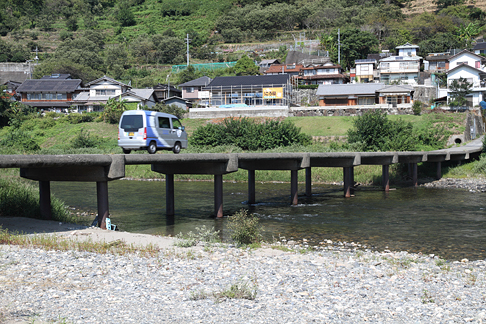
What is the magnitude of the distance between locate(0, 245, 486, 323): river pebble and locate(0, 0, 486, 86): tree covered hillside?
92823 mm

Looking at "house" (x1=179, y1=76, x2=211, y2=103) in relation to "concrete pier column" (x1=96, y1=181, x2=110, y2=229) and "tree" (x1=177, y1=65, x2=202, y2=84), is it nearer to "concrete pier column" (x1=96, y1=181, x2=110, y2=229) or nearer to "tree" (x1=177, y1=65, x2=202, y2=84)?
"tree" (x1=177, y1=65, x2=202, y2=84)

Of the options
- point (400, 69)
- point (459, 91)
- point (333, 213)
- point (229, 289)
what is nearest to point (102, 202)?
point (229, 289)

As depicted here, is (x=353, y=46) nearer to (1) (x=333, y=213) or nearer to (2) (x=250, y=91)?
(2) (x=250, y=91)

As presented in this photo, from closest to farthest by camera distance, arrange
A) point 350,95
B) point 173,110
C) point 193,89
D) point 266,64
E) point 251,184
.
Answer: point 251,184, point 173,110, point 350,95, point 193,89, point 266,64

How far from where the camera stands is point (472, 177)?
1394 inches

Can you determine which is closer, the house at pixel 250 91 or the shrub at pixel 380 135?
the shrub at pixel 380 135

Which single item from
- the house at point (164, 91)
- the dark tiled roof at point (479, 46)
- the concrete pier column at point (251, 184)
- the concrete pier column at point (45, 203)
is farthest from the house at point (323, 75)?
the concrete pier column at point (45, 203)

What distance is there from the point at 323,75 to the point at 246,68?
21261 millimetres

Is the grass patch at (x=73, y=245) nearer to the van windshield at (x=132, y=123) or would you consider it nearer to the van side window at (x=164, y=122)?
the van windshield at (x=132, y=123)

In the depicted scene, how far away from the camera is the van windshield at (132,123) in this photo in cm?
1970

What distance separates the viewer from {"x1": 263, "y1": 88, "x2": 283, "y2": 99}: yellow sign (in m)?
67.7

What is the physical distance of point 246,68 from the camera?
102m

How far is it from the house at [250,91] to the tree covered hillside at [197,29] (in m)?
31.0

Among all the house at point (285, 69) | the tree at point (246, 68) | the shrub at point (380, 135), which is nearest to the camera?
the shrub at point (380, 135)
